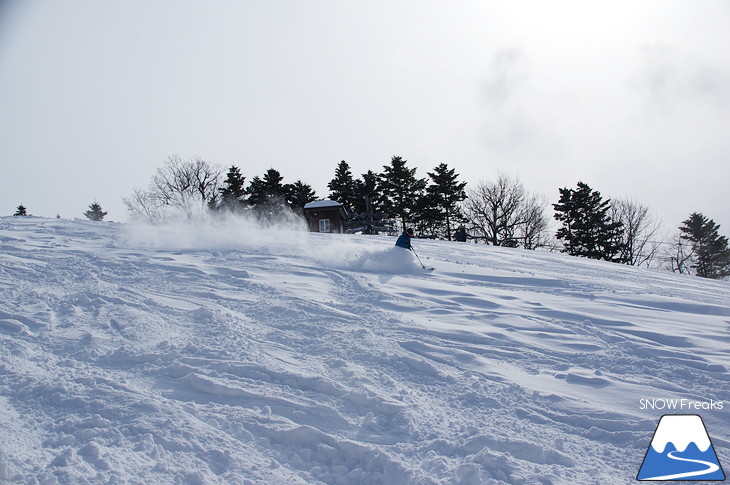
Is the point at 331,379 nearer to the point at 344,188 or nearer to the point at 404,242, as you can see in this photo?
the point at 404,242

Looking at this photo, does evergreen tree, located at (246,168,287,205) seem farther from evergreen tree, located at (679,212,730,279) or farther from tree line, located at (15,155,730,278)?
evergreen tree, located at (679,212,730,279)

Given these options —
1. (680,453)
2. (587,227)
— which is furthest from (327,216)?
(680,453)

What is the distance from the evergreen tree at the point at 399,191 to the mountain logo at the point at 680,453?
4241 centimetres

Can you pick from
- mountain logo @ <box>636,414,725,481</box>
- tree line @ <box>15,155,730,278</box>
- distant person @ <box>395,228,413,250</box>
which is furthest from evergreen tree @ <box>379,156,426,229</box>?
mountain logo @ <box>636,414,725,481</box>

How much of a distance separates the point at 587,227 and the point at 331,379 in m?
45.8

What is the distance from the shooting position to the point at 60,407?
4.14 m

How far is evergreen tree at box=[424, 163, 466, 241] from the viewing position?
4588cm

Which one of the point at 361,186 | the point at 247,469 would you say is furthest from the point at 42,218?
the point at 361,186

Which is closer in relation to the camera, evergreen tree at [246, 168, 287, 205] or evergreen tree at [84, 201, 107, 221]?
evergreen tree at [246, 168, 287, 205]

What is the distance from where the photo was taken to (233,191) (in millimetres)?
51375

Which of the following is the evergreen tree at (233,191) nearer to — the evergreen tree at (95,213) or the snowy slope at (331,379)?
the evergreen tree at (95,213)

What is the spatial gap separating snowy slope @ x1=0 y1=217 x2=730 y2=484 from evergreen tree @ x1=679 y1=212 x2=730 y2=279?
49765 mm

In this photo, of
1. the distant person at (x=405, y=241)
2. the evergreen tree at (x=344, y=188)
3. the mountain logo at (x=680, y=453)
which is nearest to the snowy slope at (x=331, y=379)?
the mountain logo at (x=680, y=453)

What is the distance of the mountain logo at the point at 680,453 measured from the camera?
344 centimetres
